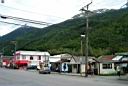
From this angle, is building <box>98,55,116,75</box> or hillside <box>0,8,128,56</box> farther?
hillside <box>0,8,128,56</box>

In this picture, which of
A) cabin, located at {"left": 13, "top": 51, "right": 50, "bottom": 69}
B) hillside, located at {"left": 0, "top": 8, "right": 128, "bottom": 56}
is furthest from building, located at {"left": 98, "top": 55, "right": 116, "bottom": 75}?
cabin, located at {"left": 13, "top": 51, "right": 50, "bottom": 69}

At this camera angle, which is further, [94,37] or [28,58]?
[94,37]

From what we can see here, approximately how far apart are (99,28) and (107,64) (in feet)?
201

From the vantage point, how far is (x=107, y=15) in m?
166

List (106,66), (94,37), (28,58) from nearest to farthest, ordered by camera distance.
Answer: (106,66), (28,58), (94,37)

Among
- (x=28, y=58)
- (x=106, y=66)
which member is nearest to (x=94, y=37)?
(x=28, y=58)

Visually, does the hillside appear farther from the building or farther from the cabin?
the building

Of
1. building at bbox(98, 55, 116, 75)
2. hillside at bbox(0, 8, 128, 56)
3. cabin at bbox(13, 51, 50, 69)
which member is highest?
hillside at bbox(0, 8, 128, 56)

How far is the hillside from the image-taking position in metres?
114

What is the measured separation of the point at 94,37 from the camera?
12938cm

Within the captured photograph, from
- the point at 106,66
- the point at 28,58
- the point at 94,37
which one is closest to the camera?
the point at 106,66

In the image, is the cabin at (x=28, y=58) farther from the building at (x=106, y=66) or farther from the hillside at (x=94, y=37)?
the building at (x=106, y=66)

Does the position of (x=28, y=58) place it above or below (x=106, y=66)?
above

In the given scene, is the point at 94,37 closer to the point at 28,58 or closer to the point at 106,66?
the point at 28,58
